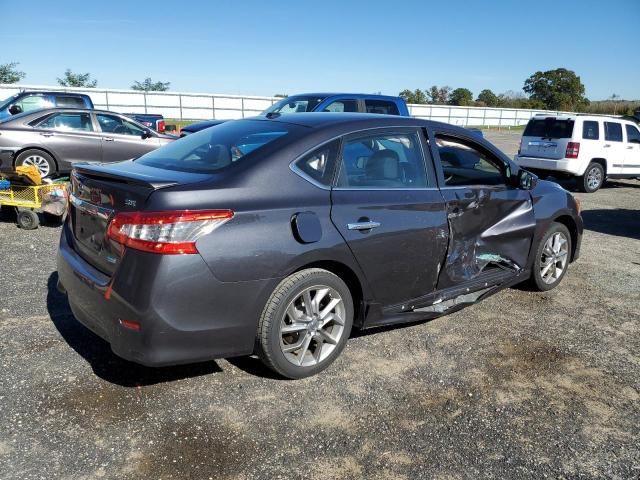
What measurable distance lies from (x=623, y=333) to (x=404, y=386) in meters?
2.18

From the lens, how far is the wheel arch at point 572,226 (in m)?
5.30

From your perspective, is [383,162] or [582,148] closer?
[383,162]

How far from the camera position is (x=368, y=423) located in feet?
9.89

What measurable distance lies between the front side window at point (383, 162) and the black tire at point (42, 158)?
760 centimetres

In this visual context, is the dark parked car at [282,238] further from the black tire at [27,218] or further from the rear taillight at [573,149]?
the rear taillight at [573,149]

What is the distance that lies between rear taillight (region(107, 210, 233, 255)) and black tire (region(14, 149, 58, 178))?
7.54 metres

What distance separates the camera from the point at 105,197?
3100 millimetres

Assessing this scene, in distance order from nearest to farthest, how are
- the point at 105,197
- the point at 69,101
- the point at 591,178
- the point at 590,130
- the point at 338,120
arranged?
the point at 105,197
the point at 338,120
the point at 590,130
the point at 591,178
the point at 69,101

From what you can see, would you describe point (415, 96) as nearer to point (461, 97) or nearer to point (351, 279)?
point (461, 97)

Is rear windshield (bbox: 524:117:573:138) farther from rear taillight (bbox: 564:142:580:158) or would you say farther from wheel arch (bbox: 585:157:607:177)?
wheel arch (bbox: 585:157:607:177)

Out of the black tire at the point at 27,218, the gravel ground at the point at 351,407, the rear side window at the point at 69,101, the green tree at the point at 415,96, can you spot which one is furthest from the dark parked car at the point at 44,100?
the green tree at the point at 415,96

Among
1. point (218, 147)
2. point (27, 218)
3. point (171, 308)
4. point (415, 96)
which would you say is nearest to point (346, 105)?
Result: point (27, 218)

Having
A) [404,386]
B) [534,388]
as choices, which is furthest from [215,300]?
[534,388]

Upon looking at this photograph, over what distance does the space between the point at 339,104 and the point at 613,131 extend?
7.39 metres
